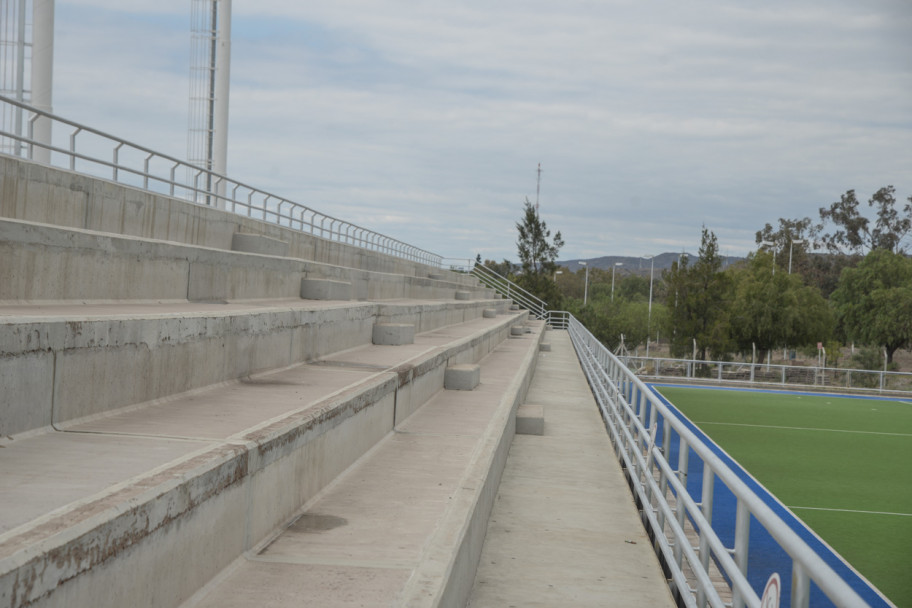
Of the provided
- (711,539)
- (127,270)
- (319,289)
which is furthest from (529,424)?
(711,539)

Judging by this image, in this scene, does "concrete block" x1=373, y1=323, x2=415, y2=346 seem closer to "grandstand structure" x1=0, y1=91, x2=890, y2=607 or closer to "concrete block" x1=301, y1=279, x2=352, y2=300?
"grandstand structure" x1=0, y1=91, x2=890, y2=607

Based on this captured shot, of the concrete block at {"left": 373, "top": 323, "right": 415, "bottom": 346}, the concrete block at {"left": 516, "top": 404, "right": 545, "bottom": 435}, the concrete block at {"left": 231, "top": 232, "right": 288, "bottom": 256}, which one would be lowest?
the concrete block at {"left": 516, "top": 404, "right": 545, "bottom": 435}

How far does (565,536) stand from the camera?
6680mm

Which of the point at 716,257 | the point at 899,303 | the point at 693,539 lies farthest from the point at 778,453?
the point at 899,303

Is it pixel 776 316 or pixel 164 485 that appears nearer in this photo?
pixel 164 485

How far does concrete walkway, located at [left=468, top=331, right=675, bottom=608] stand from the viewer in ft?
17.5

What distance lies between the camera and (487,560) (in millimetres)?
5875

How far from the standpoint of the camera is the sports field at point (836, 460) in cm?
1105

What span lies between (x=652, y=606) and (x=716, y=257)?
54.3 meters

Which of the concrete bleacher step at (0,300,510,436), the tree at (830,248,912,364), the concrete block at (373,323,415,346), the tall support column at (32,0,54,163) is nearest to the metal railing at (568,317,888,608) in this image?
the concrete block at (373,323,415,346)

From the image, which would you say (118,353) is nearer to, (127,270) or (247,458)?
(247,458)

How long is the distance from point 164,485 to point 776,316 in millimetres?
61977

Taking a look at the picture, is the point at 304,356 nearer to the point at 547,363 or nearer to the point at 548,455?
the point at 548,455

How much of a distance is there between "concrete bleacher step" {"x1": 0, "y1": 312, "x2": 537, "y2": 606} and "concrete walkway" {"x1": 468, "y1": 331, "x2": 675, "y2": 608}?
129 cm
